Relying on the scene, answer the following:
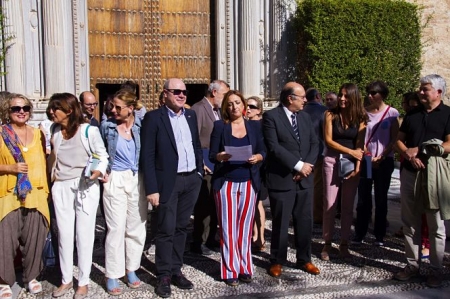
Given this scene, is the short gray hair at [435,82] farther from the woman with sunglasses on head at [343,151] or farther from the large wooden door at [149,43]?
the large wooden door at [149,43]

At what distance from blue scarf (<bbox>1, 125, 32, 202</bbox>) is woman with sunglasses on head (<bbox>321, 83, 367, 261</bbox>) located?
289cm

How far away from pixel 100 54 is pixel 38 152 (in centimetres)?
692

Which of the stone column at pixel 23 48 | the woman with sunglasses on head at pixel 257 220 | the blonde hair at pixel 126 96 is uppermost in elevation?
the stone column at pixel 23 48

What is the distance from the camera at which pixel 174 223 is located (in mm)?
4918

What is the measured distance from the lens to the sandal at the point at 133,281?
500 centimetres

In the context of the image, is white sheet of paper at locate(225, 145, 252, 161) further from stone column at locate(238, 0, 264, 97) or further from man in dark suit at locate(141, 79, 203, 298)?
stone column at locate(238, 0, 264, 97)

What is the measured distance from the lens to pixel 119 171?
16.0 feet

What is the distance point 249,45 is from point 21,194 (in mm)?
7698

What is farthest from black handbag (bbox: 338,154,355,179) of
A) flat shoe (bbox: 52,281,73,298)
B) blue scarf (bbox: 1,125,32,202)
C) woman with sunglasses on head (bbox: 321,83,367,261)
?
blue scarf (bbox: 1,125,32,202)

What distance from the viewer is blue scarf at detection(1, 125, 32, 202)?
15.4 ft

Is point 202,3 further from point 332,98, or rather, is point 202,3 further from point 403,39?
point 332,98

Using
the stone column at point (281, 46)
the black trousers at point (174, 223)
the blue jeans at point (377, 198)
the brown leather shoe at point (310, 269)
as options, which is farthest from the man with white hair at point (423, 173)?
the stone column at point (281, 46)

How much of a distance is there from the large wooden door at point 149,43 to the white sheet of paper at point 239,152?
23.2 ft

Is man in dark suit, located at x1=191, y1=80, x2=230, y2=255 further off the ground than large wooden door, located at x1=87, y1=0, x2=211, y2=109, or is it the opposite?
large wooden door, located at x1=87, y1=0, x2=211, y2=109
